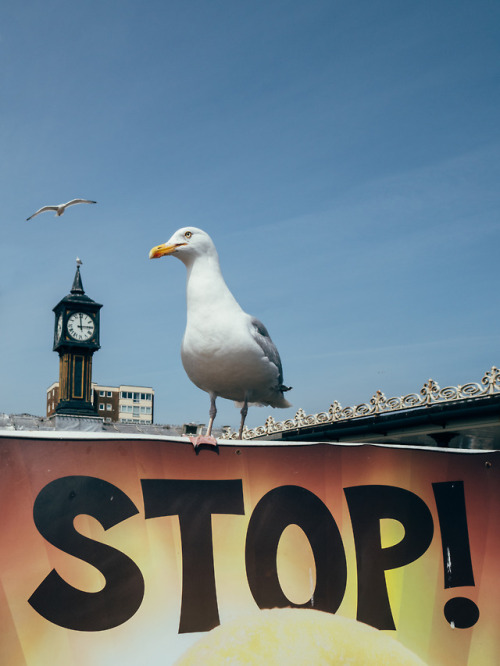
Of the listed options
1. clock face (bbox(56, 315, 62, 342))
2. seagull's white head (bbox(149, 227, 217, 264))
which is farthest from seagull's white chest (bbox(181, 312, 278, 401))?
clock face (bbox(56, 315, 62, 342))

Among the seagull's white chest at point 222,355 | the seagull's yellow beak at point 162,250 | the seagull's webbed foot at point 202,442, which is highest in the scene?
the seagull's yellow beak at point 162,250

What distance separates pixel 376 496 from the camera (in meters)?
4.50

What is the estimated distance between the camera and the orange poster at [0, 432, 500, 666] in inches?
141

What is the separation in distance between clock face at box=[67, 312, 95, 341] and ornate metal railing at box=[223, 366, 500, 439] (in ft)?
119

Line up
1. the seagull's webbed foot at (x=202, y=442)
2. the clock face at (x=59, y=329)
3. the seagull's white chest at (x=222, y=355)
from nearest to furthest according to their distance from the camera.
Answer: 1. the seagull's webbed foot at (x=202, y=442)
2. the seagull's white chest at (x=222, y=355)
3. the clock face at (x=59, y=329)

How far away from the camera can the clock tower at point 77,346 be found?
45.7 m

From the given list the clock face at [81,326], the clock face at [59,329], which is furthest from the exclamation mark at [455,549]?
the clock face at [59,329]

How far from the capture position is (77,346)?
46188 mm

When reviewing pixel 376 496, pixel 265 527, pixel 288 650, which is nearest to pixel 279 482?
pixel 265 527

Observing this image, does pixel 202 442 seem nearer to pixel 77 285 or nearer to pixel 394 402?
pixel 394 402

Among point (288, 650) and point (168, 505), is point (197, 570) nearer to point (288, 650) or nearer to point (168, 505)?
point (168, 505)

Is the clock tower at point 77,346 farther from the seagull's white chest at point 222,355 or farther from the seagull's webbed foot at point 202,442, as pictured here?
the seagull's webbed foot at point 202,442

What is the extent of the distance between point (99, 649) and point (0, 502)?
98cm

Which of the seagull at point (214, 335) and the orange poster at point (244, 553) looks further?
the seagull at point (214, 335)
